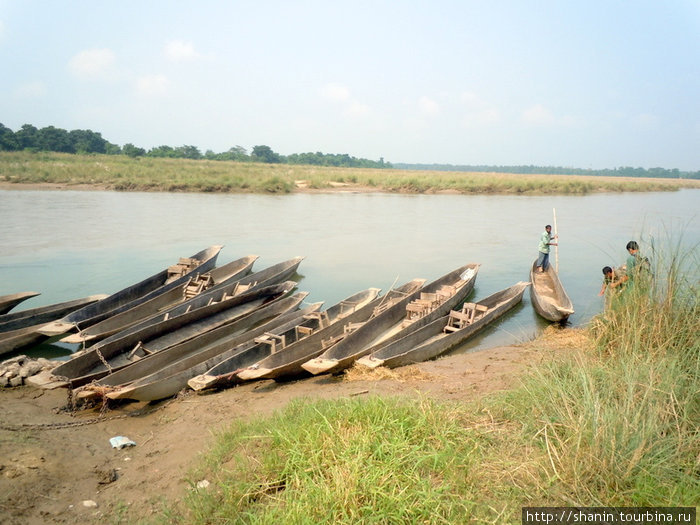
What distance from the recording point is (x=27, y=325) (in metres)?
8.33

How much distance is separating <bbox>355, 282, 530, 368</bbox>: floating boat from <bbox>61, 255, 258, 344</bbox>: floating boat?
451 cm

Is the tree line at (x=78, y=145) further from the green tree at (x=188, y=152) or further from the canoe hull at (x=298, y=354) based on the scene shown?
the canoe hull at (x=298, y=354)

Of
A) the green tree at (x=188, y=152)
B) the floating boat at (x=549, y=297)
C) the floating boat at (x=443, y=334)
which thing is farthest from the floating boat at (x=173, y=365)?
the green tree at (x=188, y=152)

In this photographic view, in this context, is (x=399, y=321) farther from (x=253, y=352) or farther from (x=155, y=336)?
(x=155, y=336)

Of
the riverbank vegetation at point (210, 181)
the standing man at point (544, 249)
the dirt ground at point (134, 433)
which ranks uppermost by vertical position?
the riverbank vegetation at point (210, 181)

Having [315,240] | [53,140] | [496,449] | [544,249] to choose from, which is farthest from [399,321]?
[53,140]

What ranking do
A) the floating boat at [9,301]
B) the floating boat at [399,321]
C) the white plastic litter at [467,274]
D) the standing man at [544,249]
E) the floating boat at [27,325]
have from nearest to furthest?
the floating boat at [399,321] → the floating boat at [27,325] → the floating boat at [9,301] → the white plastic litter at [467,274] → the standing man at [544,249]

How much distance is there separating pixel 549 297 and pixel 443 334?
12.1 ft

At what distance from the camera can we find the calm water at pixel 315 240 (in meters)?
12.0

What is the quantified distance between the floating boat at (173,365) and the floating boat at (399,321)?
4.06 ft

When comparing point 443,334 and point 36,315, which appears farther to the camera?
point 443,334

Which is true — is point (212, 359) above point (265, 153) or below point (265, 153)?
below

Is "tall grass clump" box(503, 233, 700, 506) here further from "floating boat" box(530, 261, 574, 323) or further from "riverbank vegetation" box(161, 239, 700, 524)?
"floating boat" box(530, 261, 574, 323)

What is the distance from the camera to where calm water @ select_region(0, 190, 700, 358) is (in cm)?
1204
